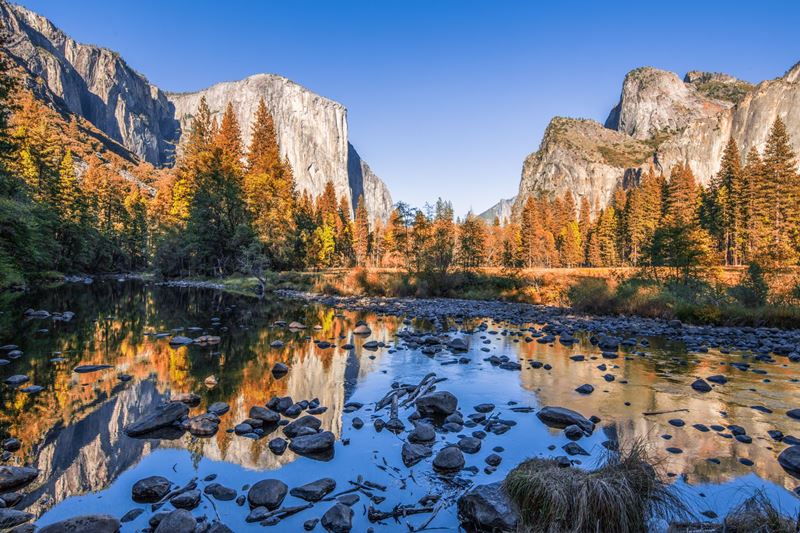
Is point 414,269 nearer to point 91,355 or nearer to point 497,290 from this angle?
point 497,290

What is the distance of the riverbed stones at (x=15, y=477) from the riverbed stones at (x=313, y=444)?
3080 mm

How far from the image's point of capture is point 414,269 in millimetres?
31828

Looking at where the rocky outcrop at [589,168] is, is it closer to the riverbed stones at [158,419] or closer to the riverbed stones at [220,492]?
the riverbed stones at [158,419]

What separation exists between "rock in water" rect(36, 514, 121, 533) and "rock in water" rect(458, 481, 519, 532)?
3446 mm

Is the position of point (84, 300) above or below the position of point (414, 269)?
below

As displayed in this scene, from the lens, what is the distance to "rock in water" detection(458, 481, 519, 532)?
Answer: 373 centimetres

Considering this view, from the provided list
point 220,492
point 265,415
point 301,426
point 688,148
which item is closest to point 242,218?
A: point 265,415

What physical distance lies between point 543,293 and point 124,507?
26969 millimetres

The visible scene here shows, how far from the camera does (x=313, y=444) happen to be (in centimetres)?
583

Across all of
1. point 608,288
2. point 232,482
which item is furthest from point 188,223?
point 232,482

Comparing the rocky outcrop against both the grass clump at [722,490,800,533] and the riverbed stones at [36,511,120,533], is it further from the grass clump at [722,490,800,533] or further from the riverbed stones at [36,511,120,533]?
the riverbed stones at [36,511,120,533]

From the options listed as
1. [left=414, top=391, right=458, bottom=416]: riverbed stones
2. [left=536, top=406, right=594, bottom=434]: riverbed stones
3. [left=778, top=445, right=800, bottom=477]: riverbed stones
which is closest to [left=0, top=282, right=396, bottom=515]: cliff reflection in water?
[left=414, top=391, right=458, bottom=416]: riverbed stones

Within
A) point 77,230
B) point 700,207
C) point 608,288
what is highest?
point 700,207

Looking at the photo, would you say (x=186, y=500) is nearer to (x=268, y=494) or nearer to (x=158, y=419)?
(x=268, y=494)
